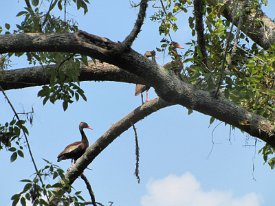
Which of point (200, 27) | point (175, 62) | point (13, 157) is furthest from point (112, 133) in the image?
point (13, 157)

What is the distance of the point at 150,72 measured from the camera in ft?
16.2

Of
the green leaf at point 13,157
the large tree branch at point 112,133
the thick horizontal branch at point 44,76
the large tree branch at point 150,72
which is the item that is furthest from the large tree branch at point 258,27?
the green leaf at point 13,157

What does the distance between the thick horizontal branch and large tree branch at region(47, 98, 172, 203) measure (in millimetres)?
574

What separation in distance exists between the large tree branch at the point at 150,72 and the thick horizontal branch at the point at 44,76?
0.69 m

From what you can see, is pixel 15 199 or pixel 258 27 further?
pixel 258 27

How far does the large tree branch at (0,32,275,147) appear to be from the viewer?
4641 millimetres

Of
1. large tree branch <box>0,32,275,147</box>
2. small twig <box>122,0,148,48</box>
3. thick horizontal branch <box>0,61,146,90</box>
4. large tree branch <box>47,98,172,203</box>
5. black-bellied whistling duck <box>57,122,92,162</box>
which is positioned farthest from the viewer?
black-bellied whistling duck <box>57,122,92,162</box>

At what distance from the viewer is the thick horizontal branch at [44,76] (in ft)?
19.1

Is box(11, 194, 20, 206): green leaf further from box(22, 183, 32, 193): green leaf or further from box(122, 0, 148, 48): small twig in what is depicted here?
box(122, 0, 148, 48): small twig

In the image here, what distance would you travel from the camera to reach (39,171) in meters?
4.39

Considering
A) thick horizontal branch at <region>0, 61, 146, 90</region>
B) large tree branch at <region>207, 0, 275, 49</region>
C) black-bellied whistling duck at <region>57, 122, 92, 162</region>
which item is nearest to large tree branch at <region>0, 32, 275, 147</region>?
thick horizontal branch at <region>0, 61, 146, 90</region>

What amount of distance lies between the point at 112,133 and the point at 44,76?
4.31 ft

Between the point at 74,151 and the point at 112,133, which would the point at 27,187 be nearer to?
the point at 112,133

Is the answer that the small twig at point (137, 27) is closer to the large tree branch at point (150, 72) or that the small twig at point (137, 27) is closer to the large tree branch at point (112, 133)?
the large tree branch at point (150, 72)
